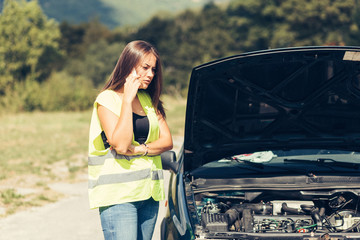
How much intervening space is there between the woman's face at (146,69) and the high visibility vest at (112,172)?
0.20 metres

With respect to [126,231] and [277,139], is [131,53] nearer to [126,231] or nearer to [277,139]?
[126,231]

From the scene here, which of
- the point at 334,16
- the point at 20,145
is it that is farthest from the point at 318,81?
the point at 334,16

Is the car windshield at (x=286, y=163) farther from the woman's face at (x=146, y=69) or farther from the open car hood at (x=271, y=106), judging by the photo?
the woman's face at (x=146, y=69)

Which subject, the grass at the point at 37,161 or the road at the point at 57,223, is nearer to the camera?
the road at the point at 57,223

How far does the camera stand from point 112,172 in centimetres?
282

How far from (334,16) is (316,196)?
1912 inches

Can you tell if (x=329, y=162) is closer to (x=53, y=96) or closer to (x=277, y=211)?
(x=277, y=211)

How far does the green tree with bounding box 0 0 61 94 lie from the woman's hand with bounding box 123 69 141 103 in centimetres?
3414

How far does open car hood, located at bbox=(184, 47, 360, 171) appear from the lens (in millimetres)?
3734

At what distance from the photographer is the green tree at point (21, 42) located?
3547 centimetres

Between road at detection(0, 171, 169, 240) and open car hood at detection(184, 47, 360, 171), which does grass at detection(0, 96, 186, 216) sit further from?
open car hood at detection(184, 47, 360, 171)

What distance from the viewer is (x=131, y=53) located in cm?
292

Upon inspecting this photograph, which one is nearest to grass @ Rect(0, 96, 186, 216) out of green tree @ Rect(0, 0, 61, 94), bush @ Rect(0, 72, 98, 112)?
bush @ Rect(0, 72, 98, 112)

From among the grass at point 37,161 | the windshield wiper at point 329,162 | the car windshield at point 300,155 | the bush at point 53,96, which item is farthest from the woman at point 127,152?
the bush at point 53,96
